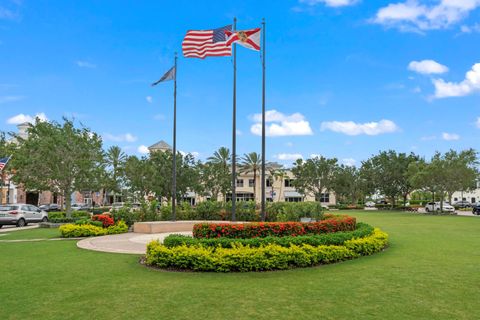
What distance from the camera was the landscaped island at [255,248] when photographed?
1086 centimetres

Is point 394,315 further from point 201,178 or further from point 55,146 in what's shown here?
point 201,178

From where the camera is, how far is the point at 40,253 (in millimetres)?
14422

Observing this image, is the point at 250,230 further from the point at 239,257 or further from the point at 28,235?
the point at 28,235

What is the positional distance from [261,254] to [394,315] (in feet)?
14.4

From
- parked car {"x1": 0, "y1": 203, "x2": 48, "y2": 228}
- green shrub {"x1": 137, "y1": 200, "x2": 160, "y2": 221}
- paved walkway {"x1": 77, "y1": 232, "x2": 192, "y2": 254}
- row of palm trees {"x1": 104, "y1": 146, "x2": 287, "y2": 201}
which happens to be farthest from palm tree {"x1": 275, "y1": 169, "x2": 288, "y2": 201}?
paved walkway {"x1": 77, "y1": 232, "x2": 192, "y2": 254}

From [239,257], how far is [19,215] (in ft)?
82.2

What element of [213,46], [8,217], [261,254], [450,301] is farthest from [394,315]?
[8,217]

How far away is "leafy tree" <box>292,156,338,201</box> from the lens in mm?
74250

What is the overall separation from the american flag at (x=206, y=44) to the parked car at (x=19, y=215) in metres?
Result: 19.9

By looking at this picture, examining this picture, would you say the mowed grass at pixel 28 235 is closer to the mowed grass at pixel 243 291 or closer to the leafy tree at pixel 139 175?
the mowed grass at pixel 243 291

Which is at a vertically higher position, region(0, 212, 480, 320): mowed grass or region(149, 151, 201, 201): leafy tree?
region(149, 151, 201, 201): leafy tree

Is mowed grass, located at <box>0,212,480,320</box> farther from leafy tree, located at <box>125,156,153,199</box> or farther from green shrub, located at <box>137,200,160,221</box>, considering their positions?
leafy tree, located at <box>125,156,153,199</box>

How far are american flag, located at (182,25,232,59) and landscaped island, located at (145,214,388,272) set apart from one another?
798 cm

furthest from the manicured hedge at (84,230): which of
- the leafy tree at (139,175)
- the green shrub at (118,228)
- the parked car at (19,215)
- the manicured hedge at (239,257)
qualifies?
the leafy tree at (139,175)
